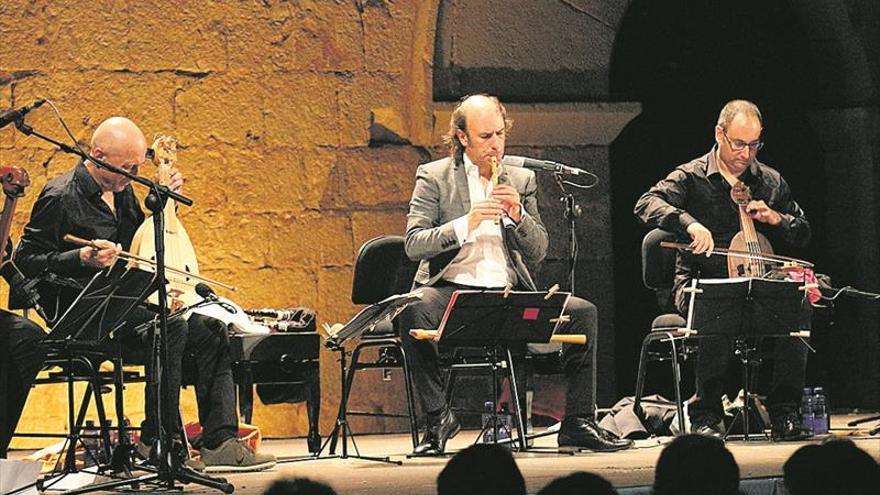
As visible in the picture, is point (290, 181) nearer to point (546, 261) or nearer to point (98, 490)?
point (546, 261)

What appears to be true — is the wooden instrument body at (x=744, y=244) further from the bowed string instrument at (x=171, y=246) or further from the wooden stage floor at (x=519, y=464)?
the bowed string instrument at (x=171, y=246)

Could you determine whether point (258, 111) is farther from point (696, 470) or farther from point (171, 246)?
point (696, 470)

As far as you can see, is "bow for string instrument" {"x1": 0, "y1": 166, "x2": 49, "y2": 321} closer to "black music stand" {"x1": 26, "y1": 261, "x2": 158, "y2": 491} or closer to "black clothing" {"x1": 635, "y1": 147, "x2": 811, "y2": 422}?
"black music stand" {"x1": 26, "y1": 261, "x2": 158, "y2": 491}

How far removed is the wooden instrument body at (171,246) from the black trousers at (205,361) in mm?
189

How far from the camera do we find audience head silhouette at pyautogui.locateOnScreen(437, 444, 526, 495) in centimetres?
325

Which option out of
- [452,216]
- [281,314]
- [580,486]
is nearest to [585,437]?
[452,216]

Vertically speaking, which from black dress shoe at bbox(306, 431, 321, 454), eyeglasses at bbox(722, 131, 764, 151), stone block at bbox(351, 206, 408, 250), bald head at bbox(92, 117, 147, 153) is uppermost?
eyeglasses at bbox(722, 131, 764, 151)

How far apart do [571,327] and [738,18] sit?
3471mm

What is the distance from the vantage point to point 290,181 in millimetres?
8555

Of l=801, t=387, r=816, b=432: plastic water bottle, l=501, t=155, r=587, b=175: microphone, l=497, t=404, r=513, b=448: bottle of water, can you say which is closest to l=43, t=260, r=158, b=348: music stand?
l=497, t=404, r=513, b=448: bottle of water

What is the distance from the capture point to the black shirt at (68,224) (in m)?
6.43

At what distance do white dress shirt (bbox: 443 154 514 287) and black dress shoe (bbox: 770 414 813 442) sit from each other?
1436 millimetres

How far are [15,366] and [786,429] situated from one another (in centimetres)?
349

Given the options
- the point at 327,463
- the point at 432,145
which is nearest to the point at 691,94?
the point at 432,145
